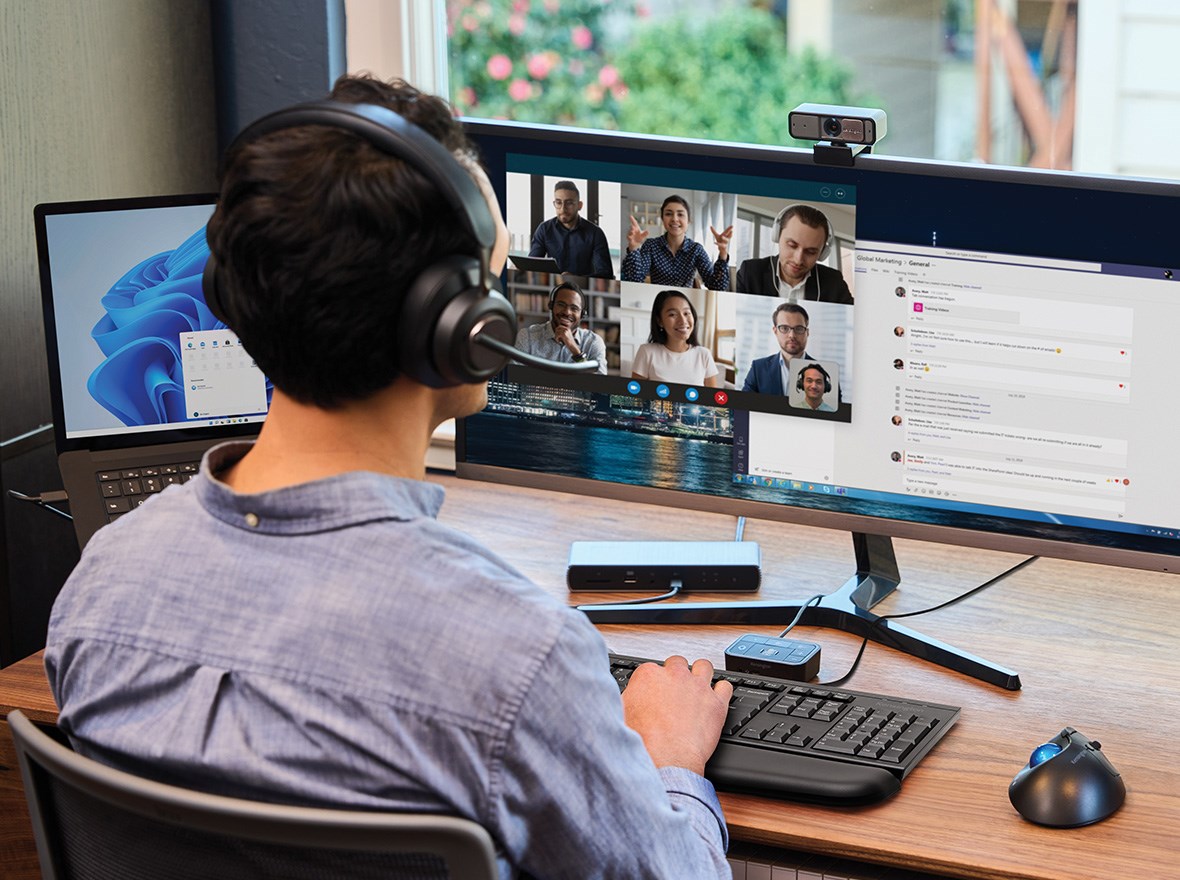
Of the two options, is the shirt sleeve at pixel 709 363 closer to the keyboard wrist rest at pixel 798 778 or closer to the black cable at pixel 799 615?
the black cable at pixel 799 615

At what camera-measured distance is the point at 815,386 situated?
1.49 meters

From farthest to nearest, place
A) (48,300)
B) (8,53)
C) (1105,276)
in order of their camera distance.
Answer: (8,53) < (48,300) < (1105,276)

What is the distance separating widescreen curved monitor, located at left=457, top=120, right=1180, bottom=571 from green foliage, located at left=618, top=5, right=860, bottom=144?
816 millimetres

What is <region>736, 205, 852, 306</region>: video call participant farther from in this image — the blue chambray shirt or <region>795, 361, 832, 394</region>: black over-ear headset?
the blue chambray shirt

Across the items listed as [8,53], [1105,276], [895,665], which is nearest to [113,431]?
[8,53]

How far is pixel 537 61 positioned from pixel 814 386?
1.08 m

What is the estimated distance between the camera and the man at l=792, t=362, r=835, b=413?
1.48m

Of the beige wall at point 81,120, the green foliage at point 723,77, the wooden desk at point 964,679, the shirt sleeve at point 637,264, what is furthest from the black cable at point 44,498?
the green foliage at point 723,77

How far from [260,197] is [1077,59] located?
162cm

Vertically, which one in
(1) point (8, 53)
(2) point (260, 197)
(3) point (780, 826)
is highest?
(1) point (8, 53)

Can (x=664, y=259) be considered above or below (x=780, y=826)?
above

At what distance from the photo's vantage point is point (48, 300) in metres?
1.62

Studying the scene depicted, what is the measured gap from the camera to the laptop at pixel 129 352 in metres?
1.63

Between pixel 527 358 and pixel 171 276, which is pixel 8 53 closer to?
pixel 171 276
